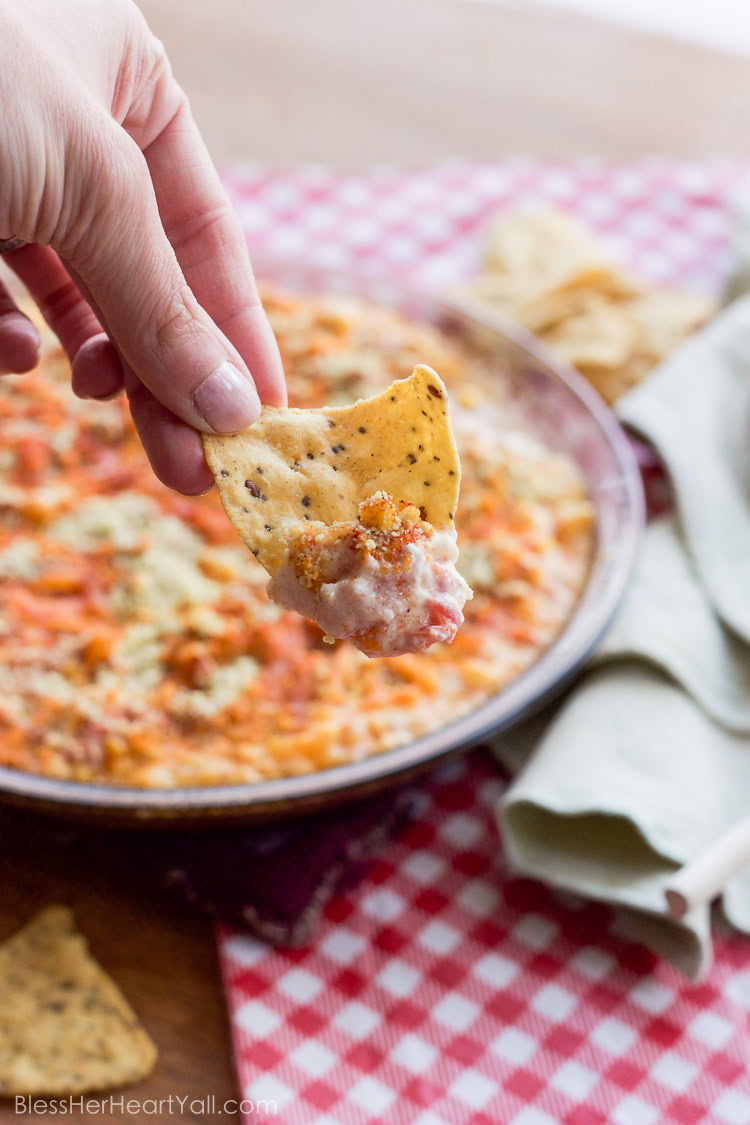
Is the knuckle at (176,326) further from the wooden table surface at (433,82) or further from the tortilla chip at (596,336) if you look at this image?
the wooden table surface at (433,82)

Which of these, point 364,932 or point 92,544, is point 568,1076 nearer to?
point 364,932

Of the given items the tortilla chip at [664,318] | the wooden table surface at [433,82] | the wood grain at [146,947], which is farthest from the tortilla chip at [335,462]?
the wooden table surface at [433,82]

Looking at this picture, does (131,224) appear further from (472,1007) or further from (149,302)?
(472,1007)

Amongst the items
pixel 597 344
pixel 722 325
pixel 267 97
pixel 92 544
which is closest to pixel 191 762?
pixel 92 544

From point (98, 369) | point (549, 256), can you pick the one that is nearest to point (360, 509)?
point (98, 369)

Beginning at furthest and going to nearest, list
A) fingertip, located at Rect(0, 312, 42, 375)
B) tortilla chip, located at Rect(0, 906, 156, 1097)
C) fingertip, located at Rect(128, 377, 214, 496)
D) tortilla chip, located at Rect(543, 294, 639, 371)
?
1. tortilla chip, located at Rect(543, 294, 639, 371)
2. fingertip, located at Rect(0, 312, 42, 375)
3. tortilla chip, located at Rect(0, 906, 156, 1097)
4. fingertip, located at Rect(128, 377, 214, 496)

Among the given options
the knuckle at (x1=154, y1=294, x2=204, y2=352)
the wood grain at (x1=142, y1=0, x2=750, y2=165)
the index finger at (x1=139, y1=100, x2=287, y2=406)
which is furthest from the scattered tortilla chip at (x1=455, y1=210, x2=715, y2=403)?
the knuckle at (x1=154, y1=294, x2=204, y2=352)

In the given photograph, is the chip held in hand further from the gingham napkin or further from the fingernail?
the gingham napkin
